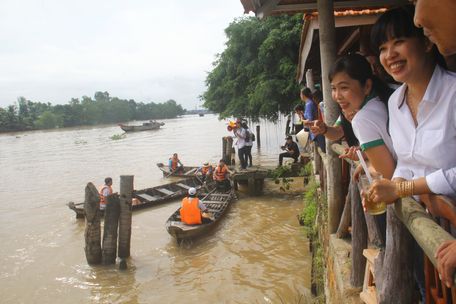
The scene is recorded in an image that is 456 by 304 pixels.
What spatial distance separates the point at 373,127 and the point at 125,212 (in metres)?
7.30

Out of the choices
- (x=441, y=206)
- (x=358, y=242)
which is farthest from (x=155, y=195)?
(x=441, y=206)

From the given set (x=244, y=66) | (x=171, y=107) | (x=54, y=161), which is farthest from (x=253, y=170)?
(x=171, y=107)

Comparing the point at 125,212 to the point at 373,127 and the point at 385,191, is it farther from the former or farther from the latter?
the point at 385,191

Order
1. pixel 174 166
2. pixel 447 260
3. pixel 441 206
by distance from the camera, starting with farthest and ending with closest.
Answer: pixel 174 166
pixel 441 206
pixel 447 260

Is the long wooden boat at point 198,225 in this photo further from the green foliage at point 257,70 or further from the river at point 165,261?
the green foliage at point 257,70

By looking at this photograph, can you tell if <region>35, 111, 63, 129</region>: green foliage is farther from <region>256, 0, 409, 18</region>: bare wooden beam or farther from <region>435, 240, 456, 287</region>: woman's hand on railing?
<region>435, 240, 456, 287</region>: woman's hand on railing

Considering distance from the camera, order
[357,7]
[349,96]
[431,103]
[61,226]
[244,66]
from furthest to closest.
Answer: [244,66], [61,226], [357,7], [349,96], [431,103]

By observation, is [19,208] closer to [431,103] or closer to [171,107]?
[431,103]

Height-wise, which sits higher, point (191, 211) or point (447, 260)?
point (447, 260)

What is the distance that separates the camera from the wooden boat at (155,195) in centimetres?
1290

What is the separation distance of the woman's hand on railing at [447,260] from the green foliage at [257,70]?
48.1ft

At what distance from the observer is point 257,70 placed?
17.2m

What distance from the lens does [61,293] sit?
7.98m

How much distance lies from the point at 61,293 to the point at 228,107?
1316 cm
